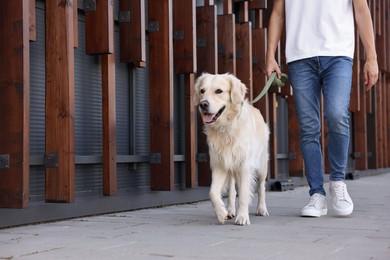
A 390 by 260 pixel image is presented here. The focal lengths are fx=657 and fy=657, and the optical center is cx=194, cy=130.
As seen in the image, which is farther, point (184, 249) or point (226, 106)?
point (226, 106)

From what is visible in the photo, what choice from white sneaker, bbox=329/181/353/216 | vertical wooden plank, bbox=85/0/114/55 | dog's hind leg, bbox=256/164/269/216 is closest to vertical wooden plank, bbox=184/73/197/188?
dog's hind leg, bbox=256/164/269/216

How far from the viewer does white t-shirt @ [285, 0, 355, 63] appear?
16.0ft

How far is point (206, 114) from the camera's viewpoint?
4684 millimetres

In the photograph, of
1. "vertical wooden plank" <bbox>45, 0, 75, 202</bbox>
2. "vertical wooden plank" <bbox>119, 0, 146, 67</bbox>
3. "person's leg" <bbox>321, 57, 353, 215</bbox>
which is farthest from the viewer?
"vertical wooden plank" <bbox>119, 0, 146, 67</bbox>

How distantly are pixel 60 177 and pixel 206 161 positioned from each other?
7.86 feet

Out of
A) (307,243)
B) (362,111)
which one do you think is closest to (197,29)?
(307,243)

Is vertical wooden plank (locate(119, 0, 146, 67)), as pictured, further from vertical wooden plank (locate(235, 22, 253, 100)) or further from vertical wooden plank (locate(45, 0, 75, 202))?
vertical wooden plank (locate(235, 22, 253, 100))

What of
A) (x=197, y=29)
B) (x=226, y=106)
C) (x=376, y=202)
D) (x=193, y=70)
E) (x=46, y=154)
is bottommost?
(x=376, y=202)

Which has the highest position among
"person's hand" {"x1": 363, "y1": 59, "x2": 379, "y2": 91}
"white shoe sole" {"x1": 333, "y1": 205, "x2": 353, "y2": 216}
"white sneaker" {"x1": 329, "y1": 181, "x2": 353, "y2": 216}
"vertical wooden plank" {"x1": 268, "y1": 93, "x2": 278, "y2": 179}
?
"person's hand" {"x1": 363, "y1": 59, "x2": 379, "y2": 91}

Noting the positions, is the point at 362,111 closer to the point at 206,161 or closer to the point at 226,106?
the point at 206,161

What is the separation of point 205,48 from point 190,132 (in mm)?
919

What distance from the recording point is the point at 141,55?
18.1 ft

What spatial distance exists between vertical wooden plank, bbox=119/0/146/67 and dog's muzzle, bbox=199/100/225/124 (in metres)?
1.07

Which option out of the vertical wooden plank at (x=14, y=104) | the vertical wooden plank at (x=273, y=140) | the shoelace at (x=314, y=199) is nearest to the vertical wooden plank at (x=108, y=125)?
the vertical wooden plank at (x=14, y=104)
